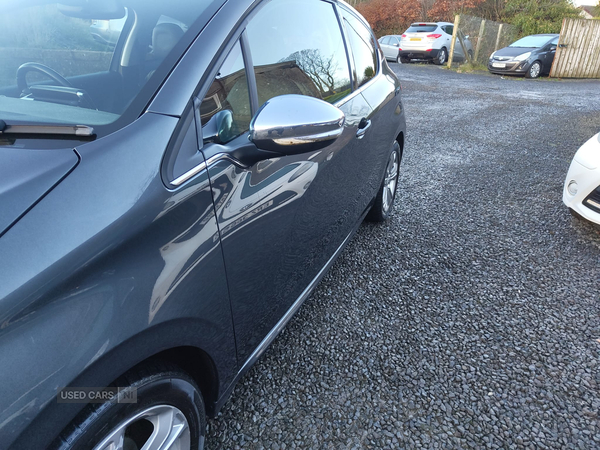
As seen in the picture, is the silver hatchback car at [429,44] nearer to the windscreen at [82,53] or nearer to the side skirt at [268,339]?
the side skirt at [268,339]

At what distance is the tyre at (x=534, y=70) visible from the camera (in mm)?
12954

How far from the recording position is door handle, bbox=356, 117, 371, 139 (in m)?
2.32

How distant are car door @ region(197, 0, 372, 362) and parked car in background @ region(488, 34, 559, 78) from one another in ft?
42.3

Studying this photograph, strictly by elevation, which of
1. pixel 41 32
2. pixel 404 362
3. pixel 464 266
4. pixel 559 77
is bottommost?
pixel 559 77

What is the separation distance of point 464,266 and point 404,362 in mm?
1127

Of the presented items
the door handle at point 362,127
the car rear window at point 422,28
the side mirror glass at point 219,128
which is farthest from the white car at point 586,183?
the car rear window at point 422,28

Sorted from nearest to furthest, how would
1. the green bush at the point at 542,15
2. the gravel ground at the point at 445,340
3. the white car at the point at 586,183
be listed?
the gravel ground at the point at 445,340 < the white car at the point at 586,183 < the green bush at the point at 542,15

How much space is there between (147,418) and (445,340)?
5.43 ft

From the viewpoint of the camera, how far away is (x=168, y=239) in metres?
1.10

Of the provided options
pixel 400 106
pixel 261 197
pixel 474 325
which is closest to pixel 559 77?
pixel 400 106

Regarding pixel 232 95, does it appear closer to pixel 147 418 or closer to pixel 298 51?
pixel 298 51

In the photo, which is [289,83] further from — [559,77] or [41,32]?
[559,77]

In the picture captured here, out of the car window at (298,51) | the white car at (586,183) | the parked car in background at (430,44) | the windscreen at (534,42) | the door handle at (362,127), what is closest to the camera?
the car window at (298,51)

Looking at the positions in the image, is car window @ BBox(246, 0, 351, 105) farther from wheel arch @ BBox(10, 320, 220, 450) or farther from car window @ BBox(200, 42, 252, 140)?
wheel arch @ BBox(10, 320, 220, 450)
